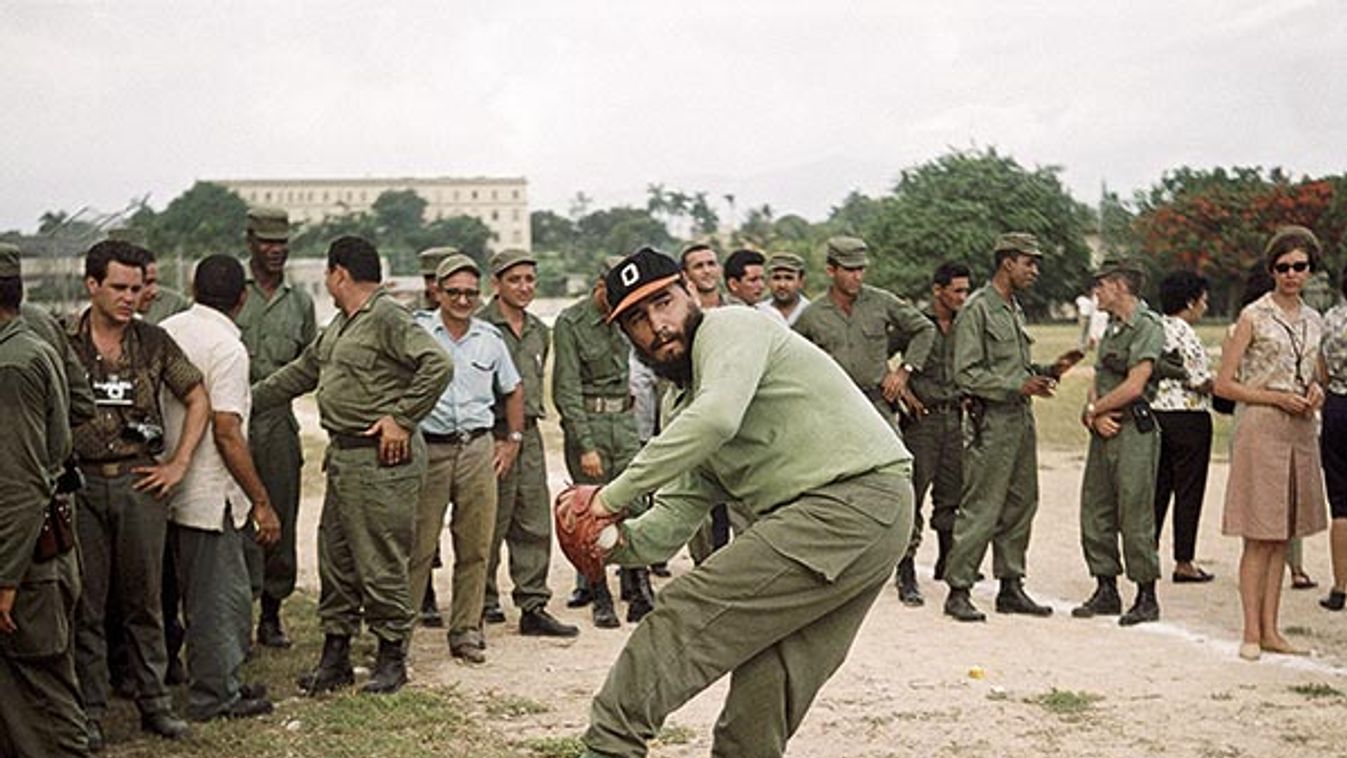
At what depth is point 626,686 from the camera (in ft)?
14.8

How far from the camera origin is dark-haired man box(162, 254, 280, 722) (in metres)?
6.84

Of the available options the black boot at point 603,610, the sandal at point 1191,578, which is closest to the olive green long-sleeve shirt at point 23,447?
the black boot at point 603,610

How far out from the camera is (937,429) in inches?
404

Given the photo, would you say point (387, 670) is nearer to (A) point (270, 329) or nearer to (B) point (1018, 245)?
(A) point (270, 329)

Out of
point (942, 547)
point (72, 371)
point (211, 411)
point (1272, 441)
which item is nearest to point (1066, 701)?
point (1272, 441)

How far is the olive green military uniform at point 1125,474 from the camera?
9023 millimetres

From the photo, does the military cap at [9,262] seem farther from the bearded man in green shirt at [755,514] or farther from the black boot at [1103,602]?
the black boot at [1103,602]

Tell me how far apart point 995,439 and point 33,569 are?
5.82m

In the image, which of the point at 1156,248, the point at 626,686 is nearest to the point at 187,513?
the point at 626,686

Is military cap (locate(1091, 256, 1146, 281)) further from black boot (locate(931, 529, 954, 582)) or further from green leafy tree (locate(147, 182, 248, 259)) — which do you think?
green leafy tree (locate(147, 182, 248, 259))

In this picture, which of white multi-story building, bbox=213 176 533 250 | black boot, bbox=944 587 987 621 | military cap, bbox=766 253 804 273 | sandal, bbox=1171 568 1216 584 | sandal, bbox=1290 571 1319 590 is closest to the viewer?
black boot, bbox=944 587 987 621

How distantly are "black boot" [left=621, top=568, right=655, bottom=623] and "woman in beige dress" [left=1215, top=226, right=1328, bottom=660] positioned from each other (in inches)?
139

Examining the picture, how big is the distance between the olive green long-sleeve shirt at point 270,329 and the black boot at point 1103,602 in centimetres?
491

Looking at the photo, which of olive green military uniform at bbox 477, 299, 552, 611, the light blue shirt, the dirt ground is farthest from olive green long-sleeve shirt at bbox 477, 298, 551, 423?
the dirt ground
